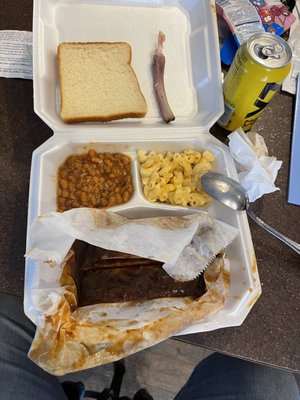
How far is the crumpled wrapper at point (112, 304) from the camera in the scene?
0.76 m

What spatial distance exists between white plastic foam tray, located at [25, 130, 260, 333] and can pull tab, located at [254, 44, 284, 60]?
0.81 feet

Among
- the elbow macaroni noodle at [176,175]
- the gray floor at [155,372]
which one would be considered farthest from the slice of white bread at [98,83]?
the gray floor at [155,372]

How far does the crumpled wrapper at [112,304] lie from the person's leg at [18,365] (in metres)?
0.29

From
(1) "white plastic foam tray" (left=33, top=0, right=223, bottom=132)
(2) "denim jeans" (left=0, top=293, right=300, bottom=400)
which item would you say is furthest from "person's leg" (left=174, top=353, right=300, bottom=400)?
(1) "white plastic foam tray" (left=33, top=0, right=223, bottom=132)

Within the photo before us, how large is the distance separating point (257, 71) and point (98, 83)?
46 cm

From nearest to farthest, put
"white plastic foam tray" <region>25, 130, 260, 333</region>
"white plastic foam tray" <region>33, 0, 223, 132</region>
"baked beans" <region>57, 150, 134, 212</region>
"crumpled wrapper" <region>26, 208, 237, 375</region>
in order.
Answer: "crumpled wrapper" <region>26, 208, 237, 375</region>, "white plastic foam tray" <region>25, 130, 260, 333</region>, "baked beans" <region>57, 150, 134, 212</region>, "white plastic foam tray" <region>33, 0, 223, 132</region>

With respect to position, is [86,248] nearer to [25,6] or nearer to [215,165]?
[215,165]

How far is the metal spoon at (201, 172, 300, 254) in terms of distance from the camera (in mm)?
972

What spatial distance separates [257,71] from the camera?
92 cm

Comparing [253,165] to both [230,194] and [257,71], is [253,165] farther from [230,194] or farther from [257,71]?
[257,71]

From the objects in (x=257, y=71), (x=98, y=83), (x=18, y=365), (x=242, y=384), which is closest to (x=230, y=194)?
(x=257, y=71)

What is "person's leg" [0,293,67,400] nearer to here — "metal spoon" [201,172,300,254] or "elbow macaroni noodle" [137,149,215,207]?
"elbow macaroni noodle" [137,149,215,207]

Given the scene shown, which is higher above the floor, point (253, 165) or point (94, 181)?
point (253, 165)

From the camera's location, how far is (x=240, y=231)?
3.17ft
